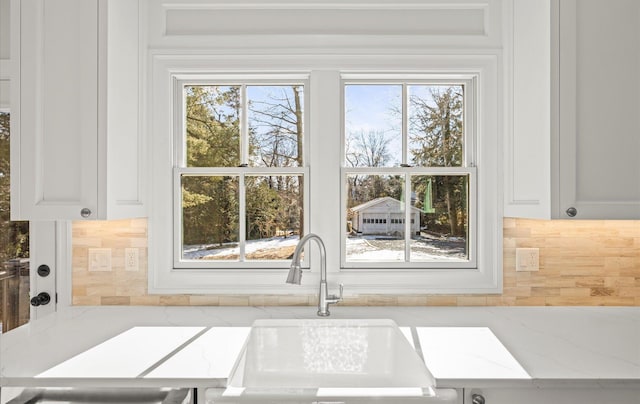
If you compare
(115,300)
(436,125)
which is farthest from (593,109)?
(115,300)

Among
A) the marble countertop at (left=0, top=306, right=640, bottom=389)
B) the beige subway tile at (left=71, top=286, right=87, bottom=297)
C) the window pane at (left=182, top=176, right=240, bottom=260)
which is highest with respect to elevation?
the window pane at (left=182, top=176, right=240, bottom=260)

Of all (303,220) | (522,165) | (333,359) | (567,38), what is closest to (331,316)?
(333,359)

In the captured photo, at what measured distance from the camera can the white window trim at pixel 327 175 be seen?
1899 millimetres

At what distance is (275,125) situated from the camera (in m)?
2.01

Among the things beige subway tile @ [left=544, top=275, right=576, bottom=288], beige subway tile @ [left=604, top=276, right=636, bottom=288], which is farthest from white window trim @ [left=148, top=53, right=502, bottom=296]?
beige subway tile @ [left=604, top=276, right=636, bottom=288]

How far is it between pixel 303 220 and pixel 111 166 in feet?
2.80

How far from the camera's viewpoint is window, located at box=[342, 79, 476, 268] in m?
2.00

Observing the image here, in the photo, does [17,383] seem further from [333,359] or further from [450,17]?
[450,17]

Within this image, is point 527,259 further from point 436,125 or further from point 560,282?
point 436,125

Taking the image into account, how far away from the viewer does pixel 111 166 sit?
1610 millimetres

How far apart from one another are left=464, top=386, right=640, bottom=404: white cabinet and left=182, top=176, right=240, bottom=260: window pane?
48.6 inches

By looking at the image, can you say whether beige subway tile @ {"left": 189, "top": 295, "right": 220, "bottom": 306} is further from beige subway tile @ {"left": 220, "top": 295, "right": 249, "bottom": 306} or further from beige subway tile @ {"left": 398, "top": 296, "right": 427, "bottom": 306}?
beige subway tile @ {"left": 398, "top": 296, "right": 427, "bottom": 306}

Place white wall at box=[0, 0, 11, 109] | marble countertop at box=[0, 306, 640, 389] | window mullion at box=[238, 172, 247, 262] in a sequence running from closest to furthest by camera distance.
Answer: marble countertop at box=[0, 306, 640, 389], white wall at box=[0, 0, 11, 109], window mullion at box=[238, 172, 247, 262]

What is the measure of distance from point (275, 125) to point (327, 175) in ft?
1.19
